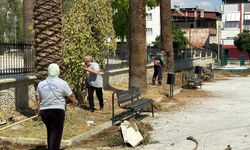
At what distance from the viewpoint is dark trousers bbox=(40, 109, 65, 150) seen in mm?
8422

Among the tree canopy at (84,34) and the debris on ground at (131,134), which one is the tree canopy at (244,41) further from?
the debris on ground at (131,134)

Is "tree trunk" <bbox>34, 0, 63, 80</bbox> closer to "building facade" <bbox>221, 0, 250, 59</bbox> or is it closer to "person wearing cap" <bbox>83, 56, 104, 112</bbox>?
"person wearing cap" <bbox>83, 56, 104, 112</bbox>

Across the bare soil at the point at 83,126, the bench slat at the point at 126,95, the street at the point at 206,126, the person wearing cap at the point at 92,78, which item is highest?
the person wearing cap at the point at 92,78

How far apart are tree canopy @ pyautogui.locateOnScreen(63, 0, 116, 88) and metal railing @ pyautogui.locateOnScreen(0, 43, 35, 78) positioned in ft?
3.30

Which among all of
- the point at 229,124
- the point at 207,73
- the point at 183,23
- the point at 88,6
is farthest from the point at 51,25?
the point at 183,23

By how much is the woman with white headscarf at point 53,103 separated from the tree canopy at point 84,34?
234 inches

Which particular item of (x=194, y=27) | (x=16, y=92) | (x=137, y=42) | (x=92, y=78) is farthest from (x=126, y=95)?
(x=194, y=27)

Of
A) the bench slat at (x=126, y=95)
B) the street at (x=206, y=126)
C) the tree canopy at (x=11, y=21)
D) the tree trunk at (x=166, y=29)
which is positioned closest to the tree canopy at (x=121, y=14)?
the tree canopy at (x=11, y=21)

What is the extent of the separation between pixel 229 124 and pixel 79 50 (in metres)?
4.72

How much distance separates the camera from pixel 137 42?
58.2ft

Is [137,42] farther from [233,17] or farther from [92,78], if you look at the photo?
[233,17]

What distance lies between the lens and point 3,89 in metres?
12.7

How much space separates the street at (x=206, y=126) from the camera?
32.9 ft

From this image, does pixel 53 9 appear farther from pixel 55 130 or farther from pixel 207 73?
pixel 207 73
